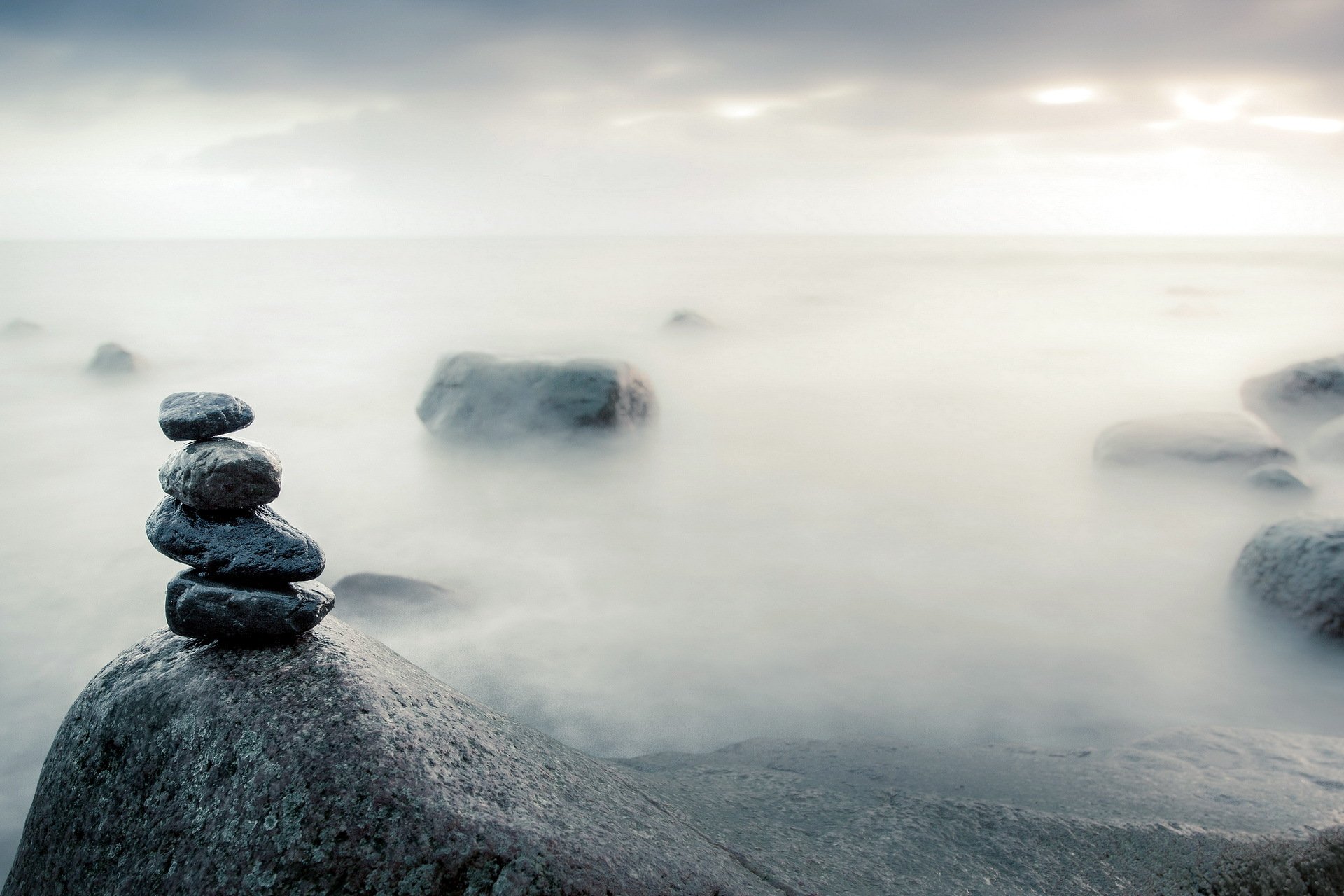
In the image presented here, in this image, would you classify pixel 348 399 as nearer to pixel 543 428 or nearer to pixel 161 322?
pixel 543 428

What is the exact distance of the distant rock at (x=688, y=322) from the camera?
72.1 ft

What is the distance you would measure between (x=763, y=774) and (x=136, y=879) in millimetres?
2388

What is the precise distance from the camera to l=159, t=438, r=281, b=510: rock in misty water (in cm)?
242

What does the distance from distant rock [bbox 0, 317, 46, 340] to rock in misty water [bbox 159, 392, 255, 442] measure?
22.5 meters

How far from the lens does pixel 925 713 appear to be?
5371 millimetres

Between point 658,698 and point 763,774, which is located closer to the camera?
point 763,774

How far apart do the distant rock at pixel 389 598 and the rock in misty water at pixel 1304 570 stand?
6247 mm

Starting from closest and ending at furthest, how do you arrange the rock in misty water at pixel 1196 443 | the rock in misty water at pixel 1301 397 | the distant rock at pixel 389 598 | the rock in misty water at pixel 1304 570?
the rock in misty water at pixel 1304 570, the distant rock at pixel 389 598, the rock in misty water at pixel 1196 443, the rock in misty water at pixel 1301 397

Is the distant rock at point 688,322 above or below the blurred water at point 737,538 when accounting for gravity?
above

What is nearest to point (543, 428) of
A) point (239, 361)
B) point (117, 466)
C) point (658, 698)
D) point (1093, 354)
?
point (658, 698)

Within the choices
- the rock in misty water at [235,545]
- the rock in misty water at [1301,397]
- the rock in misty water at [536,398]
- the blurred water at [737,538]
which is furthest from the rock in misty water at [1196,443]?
the rock in misty water at [235,545]

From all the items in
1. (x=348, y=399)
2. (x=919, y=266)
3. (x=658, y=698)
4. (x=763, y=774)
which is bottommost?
(x=658, y=698)

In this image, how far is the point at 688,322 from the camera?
72.7 feet

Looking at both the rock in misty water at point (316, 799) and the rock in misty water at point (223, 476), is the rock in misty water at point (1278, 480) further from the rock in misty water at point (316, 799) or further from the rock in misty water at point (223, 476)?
the rock in misty water at point (223, 476)
